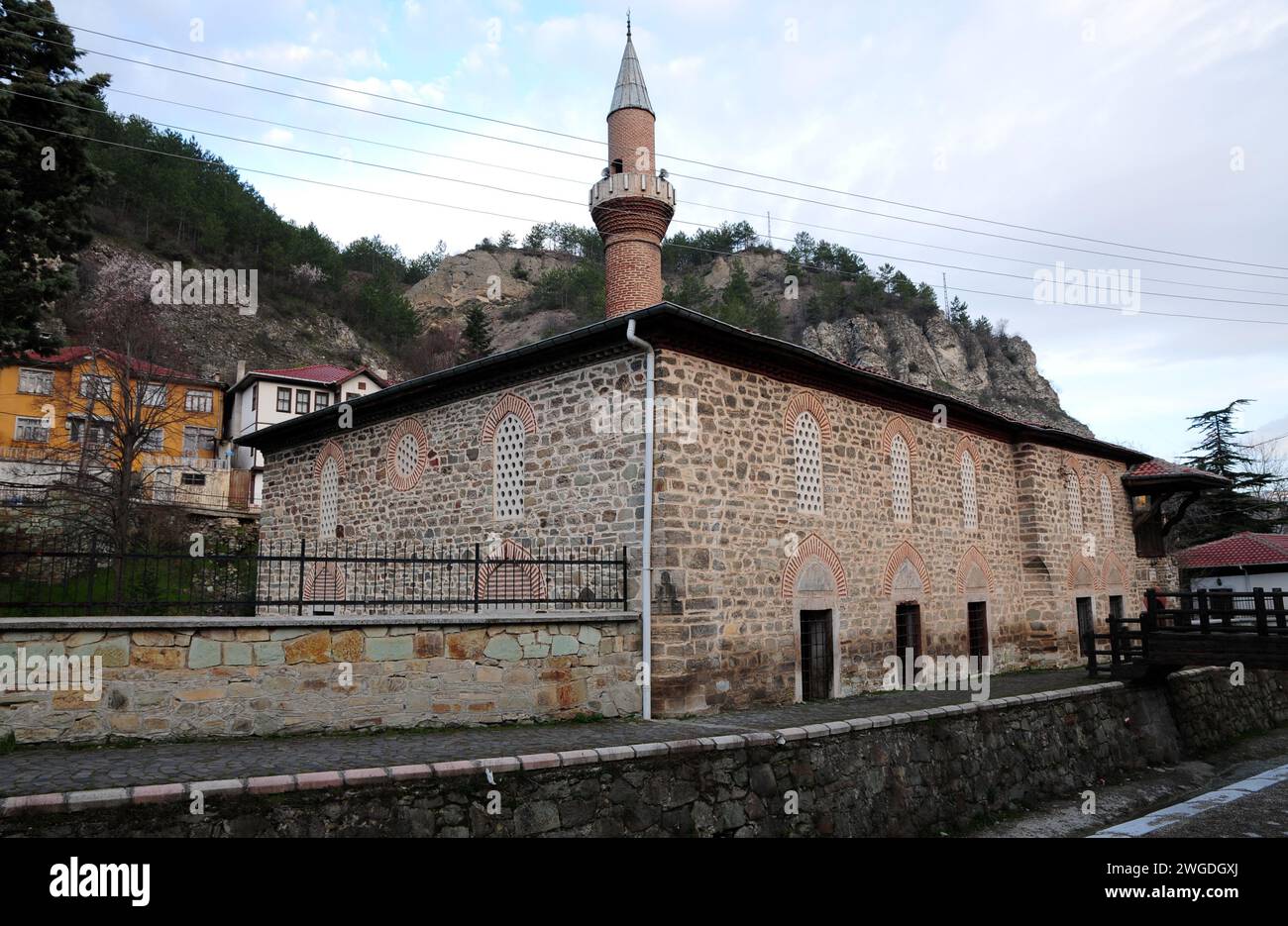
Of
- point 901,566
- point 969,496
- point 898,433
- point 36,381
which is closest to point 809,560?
point 901,566

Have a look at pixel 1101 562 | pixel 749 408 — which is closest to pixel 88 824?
pixel 749 408

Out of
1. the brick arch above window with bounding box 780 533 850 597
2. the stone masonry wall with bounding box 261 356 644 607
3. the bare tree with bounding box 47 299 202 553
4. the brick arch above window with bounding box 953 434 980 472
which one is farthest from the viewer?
the bare tree with bounding box 47 299 202 553

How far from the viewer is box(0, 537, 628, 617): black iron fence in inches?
297

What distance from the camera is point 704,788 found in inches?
303

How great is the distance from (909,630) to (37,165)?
17.8m

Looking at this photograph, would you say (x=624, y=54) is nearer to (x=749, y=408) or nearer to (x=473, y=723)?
(x=749, y=408)

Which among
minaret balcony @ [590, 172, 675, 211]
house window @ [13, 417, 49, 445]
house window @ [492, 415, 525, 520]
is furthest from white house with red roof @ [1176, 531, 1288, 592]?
house window @ [13, 417, 49, 445]

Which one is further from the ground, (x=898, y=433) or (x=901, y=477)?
(x=898, y=433)

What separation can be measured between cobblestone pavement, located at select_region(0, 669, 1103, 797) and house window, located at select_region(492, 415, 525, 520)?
3.97 m

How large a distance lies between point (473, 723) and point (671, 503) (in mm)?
3514

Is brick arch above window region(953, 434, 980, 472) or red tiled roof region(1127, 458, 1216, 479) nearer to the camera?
brick arch above window region(953, 434, 980, 472)

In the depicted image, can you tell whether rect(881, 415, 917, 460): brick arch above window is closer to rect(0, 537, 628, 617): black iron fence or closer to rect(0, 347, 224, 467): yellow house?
rect(0, 537, 628, 617): black iron fence

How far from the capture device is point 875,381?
13.4 meters

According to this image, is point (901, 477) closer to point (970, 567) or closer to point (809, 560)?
point (970, 567)
